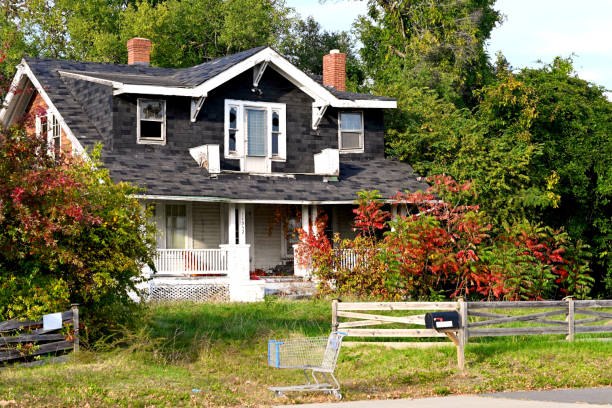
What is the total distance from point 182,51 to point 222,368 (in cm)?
3525

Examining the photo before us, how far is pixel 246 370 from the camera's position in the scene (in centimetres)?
1625

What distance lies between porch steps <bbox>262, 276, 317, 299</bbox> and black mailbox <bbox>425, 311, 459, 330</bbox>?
36.8ft

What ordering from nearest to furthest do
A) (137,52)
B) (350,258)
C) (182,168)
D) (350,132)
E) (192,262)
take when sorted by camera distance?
(350,258), (192,262), (182,168), (350,132), (137,52)

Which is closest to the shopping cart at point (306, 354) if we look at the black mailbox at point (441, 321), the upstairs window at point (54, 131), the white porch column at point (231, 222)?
the black mailbox at point (441, 321)

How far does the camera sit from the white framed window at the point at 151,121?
95.4 feet

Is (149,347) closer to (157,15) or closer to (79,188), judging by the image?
(79,188)

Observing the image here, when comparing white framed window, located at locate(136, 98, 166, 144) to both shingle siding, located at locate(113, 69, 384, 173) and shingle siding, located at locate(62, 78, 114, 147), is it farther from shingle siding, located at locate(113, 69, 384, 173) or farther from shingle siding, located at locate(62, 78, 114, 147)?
shingle siding, located at locate(62, 78, 114, 147)

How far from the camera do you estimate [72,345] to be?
1572 cm

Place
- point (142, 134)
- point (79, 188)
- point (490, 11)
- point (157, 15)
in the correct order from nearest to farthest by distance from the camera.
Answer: point (79, 188), point (142, 134), point (157, 15), point (490, 11)

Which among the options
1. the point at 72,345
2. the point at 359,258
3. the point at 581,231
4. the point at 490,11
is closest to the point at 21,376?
the point at 72,345

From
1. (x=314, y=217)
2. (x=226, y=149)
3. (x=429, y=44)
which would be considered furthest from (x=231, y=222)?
(x=429, y=44)

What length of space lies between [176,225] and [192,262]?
2.92m

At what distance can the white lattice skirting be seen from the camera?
25922mm

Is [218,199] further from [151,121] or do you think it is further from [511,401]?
[511,401]
